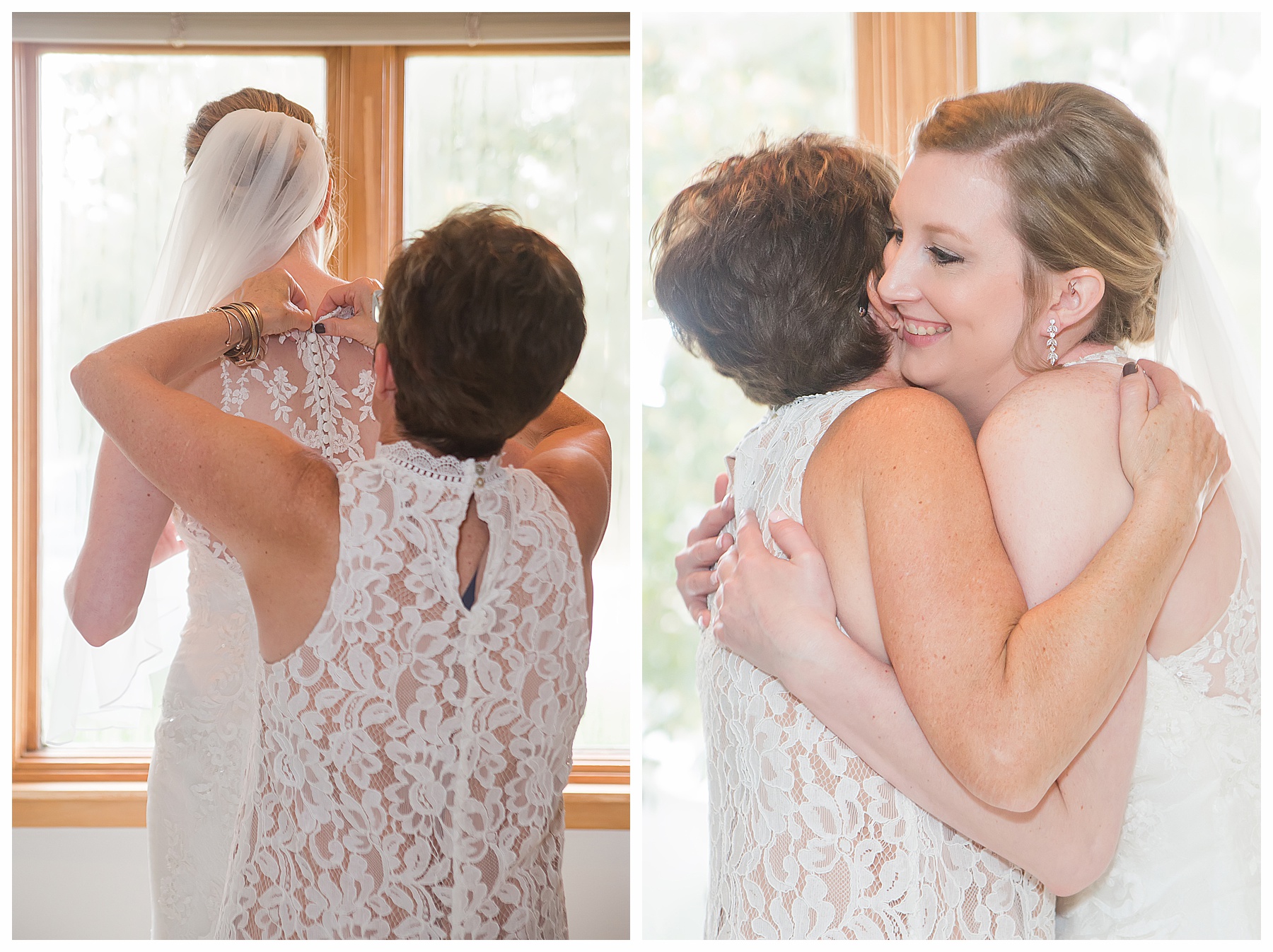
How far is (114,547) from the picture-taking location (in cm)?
136

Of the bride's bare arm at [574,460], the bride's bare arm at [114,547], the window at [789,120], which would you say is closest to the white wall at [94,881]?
the window at [789,120]

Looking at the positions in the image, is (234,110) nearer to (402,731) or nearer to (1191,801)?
(402,731)

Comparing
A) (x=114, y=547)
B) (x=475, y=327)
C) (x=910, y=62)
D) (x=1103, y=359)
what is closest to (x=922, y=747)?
(x=1103, y=359)

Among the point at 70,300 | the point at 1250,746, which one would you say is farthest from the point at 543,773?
the point at 70,300

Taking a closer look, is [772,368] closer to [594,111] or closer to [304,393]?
[304,393]

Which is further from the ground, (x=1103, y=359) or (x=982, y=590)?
(x=1103, y=359)

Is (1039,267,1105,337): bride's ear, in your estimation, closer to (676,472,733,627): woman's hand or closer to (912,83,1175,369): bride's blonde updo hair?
(912,83,1175,369): bride's blonde updo hair

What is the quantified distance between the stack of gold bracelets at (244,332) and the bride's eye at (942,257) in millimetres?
936

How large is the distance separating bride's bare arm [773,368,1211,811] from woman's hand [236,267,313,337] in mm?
842

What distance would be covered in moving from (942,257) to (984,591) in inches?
17.1

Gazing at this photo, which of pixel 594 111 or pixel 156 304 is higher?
pixel 594 111

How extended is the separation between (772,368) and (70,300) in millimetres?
1990

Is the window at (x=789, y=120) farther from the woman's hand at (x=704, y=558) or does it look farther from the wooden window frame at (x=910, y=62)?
the woman's hand at (x=704, y=558)

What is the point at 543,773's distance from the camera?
44.7 inches
